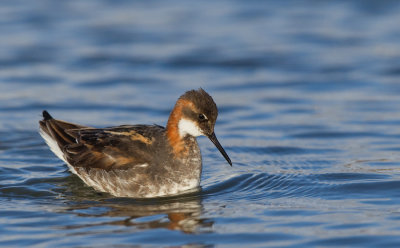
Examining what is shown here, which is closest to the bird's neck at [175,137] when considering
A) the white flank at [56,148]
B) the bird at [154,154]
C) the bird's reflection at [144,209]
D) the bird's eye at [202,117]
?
the bird at [154,154]

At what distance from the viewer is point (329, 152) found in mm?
12484

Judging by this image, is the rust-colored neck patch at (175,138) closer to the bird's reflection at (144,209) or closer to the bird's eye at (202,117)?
the bird's eye at (202,117)

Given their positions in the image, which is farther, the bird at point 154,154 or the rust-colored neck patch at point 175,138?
the rust-colored neck patch at point 175,138

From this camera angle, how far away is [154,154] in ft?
34.5

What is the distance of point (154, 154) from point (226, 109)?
4843 millimetres

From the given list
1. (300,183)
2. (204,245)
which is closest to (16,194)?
(204,245)

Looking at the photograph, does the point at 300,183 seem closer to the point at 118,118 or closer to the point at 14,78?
the point at 118,118

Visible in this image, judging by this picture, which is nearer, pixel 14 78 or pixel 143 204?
pixel 143 204

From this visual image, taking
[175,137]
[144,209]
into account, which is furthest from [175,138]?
[144,209]

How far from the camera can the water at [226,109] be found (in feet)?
29.9

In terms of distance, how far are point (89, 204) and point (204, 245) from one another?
7.17 ft

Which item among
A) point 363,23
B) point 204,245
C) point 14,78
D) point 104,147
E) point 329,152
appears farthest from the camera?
point 363,23

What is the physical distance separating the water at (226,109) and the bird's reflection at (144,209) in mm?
26

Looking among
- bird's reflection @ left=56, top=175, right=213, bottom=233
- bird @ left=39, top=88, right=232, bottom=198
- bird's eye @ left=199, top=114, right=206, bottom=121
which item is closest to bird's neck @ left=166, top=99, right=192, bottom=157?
bird @ left=39, top=88, right=232, bottom=198
